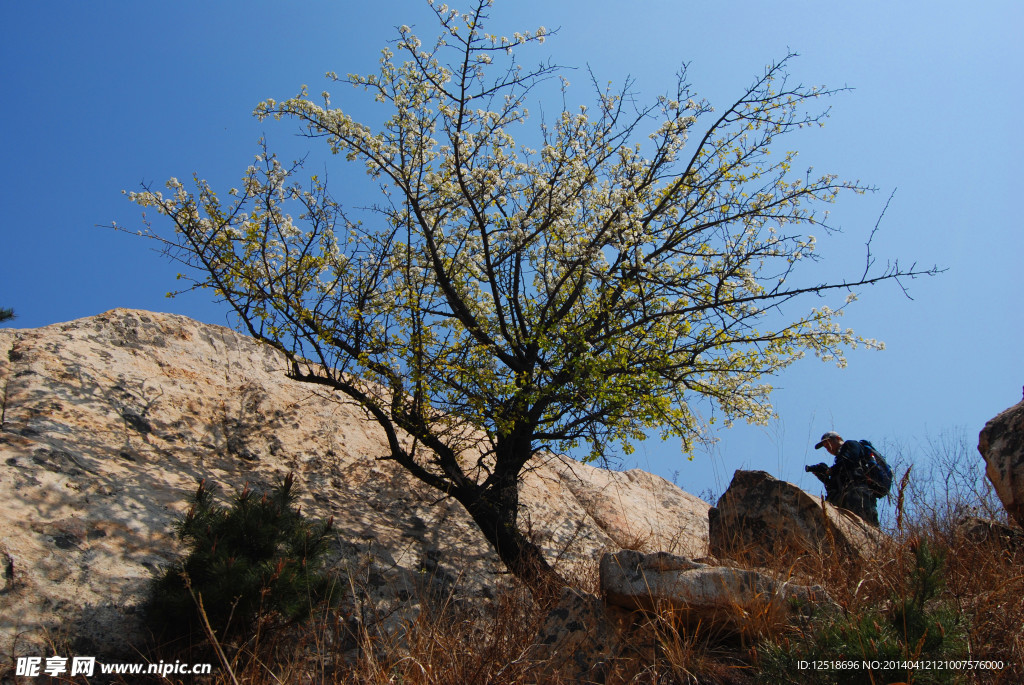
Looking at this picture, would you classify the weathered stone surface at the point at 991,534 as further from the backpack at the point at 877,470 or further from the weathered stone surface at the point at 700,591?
the weathered stone surface at the point at 700,591

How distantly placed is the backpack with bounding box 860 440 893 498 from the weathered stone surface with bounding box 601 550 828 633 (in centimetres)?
494

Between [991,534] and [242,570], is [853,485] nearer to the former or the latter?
[991,534]

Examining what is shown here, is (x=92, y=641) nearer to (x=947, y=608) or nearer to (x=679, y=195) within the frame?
(x=947, y=608)

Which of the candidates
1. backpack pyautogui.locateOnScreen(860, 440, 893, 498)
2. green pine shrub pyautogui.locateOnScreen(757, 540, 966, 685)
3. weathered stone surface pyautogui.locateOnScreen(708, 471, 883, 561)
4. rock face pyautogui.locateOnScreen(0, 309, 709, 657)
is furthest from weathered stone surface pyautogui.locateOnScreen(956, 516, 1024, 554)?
rock face pyautogui.locateOnScreen(0, 309, 709, 657)

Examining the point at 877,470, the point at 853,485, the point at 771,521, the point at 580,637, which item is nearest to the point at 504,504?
the point at 771,521

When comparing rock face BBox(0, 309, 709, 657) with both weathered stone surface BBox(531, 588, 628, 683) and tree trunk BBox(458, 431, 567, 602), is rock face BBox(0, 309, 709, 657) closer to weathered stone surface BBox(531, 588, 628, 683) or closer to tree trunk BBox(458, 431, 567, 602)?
tree trunk BBox(458, 431, 567, 602)

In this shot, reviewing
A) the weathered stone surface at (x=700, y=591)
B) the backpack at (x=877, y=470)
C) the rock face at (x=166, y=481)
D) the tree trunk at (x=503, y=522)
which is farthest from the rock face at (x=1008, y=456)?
the tree trunk at (x=503, y=522)

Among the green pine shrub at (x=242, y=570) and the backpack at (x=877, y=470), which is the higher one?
the backpack at (x=877, y=470)

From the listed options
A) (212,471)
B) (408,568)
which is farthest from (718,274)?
(212,471)

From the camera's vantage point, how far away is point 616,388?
8305mm

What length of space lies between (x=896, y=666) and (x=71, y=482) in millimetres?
7513

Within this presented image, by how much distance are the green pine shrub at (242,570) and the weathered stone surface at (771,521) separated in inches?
182

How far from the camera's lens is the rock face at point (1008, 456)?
22.4 feet

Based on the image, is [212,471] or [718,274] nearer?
[212,471]
